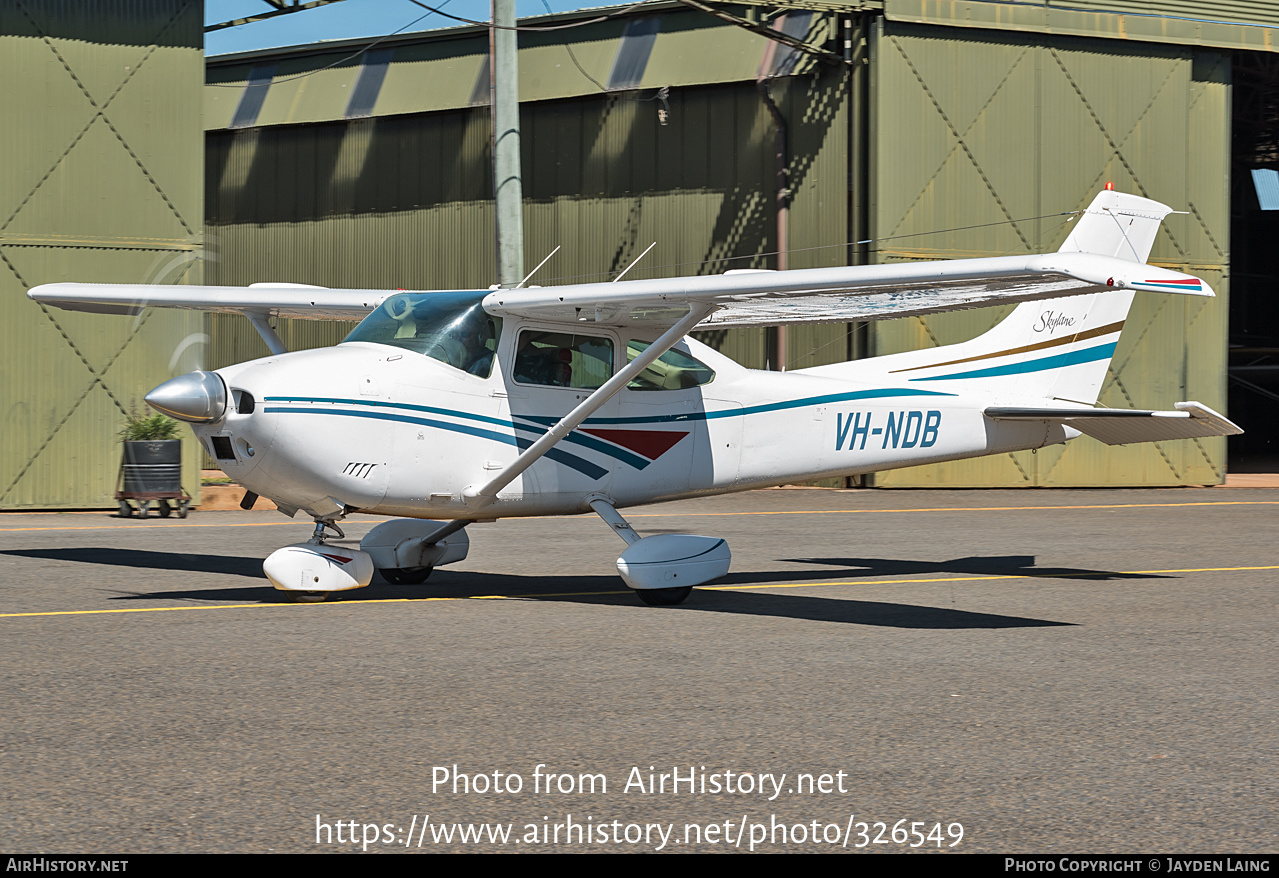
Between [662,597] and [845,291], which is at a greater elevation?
[845,291]

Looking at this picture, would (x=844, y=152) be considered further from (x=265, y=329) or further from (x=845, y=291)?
(x=845, y=291)

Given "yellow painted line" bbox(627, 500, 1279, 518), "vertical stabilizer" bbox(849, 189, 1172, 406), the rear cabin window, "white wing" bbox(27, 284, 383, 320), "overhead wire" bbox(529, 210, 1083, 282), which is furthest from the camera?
"overhead wire" bbox(529, 210, 1083, 282)

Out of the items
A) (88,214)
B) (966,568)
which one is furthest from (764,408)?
(88,214)

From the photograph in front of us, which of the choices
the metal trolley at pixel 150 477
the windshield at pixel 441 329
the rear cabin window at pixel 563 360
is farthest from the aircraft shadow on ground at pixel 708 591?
the metal trolley at pixel 150 477

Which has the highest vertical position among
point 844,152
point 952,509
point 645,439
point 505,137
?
point 844,152

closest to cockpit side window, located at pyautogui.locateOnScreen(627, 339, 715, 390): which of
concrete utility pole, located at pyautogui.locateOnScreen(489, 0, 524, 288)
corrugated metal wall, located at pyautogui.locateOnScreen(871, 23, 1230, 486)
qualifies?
concrete utility pole, located at pyautogui.locateOnScreen(489, 0, 524, 288)

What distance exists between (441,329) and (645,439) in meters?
1.77

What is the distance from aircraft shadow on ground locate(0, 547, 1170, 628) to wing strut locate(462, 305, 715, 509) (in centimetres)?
78

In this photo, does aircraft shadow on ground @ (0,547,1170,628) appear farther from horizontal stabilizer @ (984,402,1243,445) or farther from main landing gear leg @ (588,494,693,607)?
horizontal stabilizer @ (984,402,1243,445)

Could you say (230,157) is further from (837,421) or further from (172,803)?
(172,803)

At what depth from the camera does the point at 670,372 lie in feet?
34.5

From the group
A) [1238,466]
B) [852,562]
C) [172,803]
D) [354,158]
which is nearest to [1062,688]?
[172,803]

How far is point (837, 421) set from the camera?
11062 millimetres

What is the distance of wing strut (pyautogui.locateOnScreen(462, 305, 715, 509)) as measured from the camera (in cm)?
952
